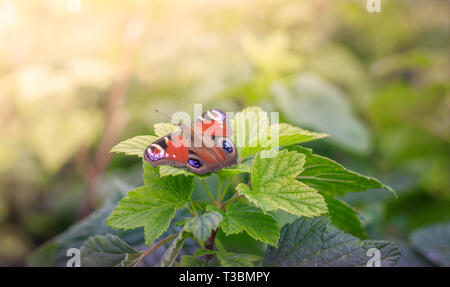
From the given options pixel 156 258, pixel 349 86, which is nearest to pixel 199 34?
pixel 349 86

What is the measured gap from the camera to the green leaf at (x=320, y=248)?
484 mm

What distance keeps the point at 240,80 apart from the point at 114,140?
24.1 inches

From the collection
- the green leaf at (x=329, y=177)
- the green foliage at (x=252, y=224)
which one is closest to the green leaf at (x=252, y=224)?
the green foliage at (x=252, y=224)

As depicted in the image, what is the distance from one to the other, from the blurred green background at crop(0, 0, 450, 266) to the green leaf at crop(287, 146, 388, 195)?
0.59m

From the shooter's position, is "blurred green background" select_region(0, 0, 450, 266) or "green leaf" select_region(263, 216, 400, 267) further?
"blurred green background" select_region(0, 0, 450, 266)

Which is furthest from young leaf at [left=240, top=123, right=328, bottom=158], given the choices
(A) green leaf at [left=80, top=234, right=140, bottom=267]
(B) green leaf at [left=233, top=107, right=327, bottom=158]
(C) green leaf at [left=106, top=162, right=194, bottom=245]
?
(A) green leaf at [left=80, top=234, right=140, bottom=267]

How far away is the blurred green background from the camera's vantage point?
1360 mm

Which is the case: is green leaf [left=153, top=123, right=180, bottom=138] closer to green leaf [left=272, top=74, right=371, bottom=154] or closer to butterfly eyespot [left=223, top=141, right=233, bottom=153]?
butterfly eyespot [left=223, top=141, right=233, bottom=153]

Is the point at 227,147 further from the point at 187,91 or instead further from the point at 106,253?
the point at 187,91

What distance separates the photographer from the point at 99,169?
→ 150 centimetres

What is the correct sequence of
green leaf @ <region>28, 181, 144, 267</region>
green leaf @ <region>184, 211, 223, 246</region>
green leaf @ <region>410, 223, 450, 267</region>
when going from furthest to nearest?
green leaf @ <region>410, 223, 450, 267</region> < green leaf @ <region>28, 181, 144, 267</region> < green leaf @ <region>184, 211, 223, 246</region>

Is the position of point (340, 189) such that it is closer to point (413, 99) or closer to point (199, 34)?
point (413, 99)

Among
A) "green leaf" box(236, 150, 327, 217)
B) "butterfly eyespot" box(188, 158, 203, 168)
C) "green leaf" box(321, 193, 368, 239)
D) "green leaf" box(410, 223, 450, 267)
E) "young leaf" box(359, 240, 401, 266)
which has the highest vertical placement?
"butterfly eyespot" box(188, 158, 203, 168)

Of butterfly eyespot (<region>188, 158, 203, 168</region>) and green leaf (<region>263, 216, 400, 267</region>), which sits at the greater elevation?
butterfly eyespot (<region>188, 158, 203, 168</region>)
